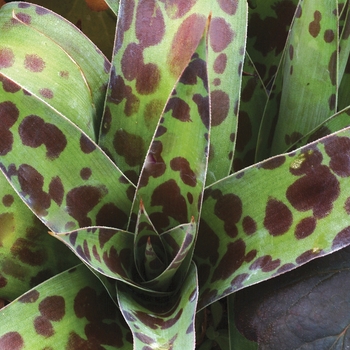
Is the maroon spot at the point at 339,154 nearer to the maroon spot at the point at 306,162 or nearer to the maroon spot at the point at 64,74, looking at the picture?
the maroon spot at the point at 306,162

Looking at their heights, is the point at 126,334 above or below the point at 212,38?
below

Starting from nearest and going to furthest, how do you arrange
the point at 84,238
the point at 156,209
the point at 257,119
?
1. the point at 84,238
2. the point at 156,209
3. the point at 257,119

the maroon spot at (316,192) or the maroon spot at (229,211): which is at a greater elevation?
the maroon spot at (316,192)

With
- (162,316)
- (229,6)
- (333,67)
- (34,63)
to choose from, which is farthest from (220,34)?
(162,316)

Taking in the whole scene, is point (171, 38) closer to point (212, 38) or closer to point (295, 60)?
point (212, 38)

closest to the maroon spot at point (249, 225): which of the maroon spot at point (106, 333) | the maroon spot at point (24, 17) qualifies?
the maroon spot at point (106, 333)

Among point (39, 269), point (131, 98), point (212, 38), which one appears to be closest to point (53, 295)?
point (39, 269)
